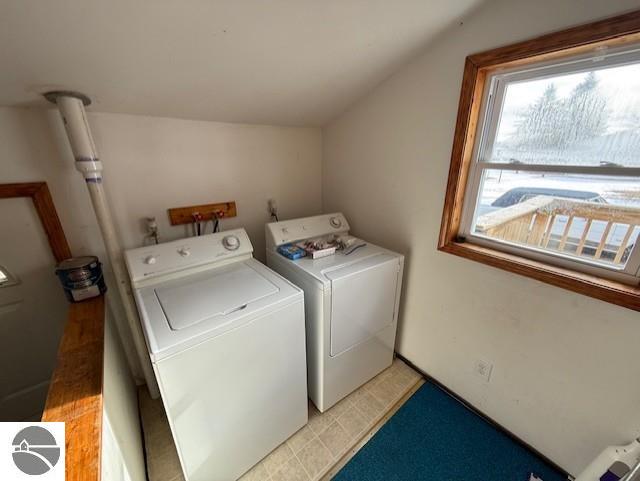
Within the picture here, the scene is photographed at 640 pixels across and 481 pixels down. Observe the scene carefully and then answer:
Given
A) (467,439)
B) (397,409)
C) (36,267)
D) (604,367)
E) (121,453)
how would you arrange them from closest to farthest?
(121,453)
(604,367)
(36,267)
(467,439)
(397,409)

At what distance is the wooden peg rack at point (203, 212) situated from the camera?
1.66 meters

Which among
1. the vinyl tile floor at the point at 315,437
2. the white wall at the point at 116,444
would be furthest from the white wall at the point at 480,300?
the white wall at the point at 116,444

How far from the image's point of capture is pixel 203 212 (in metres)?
1.76

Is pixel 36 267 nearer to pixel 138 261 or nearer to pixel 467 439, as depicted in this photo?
pixel 138 261

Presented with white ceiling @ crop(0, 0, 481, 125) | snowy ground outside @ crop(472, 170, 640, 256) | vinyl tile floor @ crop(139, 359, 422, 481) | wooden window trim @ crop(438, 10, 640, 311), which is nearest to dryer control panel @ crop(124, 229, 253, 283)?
white ceiling @ crop(0, 0, 481, 125)

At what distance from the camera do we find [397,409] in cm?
167

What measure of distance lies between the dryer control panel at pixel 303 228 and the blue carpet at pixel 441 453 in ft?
4.18

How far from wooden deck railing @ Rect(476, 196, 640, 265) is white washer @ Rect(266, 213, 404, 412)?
60 cm

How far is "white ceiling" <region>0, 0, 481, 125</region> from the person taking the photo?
2.66ft

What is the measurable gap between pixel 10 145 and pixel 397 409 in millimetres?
2474

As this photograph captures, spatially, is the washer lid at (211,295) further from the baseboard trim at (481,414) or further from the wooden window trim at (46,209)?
the baseboard trim at (481,414)

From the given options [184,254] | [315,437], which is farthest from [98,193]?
[315,437]

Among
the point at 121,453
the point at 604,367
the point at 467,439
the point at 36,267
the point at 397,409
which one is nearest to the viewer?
the point at 121,453

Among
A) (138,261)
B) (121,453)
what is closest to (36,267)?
(138,261)
